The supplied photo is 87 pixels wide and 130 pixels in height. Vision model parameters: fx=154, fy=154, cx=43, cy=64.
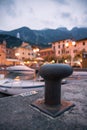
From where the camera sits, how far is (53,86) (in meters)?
3.84

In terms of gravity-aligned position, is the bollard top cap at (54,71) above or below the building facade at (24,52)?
below

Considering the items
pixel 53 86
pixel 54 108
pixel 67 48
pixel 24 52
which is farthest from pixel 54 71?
pixel 24 52

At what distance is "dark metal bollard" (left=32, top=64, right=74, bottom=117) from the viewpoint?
3674 millimetres

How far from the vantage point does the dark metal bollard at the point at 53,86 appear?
12.1 feet

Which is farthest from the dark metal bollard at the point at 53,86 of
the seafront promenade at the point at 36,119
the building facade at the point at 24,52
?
the building facade at the point at 24,52

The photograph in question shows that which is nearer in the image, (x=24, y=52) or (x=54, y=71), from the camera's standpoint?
(x=54, y=71)

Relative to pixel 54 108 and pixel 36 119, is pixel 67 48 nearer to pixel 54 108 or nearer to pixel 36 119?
pixel 54 108

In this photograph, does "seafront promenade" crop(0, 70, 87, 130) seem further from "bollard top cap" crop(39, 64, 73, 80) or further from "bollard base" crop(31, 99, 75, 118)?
"bollard top cap" crop(39, 64, 73, 80)

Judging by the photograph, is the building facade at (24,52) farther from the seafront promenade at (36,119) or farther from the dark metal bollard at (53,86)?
the dark metal bollard at (53,86)

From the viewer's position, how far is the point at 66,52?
63.2 m

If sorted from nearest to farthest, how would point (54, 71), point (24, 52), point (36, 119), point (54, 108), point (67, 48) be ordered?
1. point (36, 119)
2. point (54, 71)
3. point (54, 108)
4. point (67, 48)
5. point (24, 52)

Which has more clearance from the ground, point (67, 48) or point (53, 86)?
point (67, 48)

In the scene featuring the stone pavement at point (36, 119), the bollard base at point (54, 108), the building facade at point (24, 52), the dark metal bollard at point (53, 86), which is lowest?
the stone pavement at point (36, 119)

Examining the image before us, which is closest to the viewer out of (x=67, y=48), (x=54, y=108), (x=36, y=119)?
(x=36, y=119)
